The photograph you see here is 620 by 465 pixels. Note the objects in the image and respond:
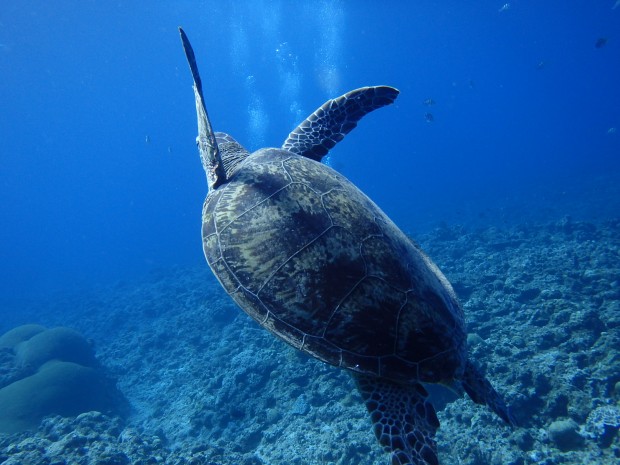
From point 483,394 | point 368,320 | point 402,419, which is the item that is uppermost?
point 368,320

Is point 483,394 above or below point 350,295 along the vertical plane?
below

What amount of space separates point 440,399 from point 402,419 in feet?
12.3

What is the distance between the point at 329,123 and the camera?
4527mm

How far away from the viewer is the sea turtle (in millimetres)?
2217

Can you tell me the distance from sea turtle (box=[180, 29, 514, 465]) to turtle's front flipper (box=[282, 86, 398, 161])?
1570 millimetres

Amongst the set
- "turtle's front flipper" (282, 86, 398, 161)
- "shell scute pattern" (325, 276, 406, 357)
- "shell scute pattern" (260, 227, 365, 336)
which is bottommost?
"shell scute pattern" (325, 276, 406, 357)

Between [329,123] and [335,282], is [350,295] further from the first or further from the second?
[329,123]

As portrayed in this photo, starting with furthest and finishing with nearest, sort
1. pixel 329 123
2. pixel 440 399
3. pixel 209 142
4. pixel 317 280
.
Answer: pixel 440 399
pixel 329 123
pixel 209 142
pixel 317 280

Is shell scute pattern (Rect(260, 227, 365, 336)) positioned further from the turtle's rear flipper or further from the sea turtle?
the turtle's rear flipper

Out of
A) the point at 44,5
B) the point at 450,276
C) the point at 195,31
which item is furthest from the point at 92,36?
the point at 450,276

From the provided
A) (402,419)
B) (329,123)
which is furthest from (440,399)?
(329,123)

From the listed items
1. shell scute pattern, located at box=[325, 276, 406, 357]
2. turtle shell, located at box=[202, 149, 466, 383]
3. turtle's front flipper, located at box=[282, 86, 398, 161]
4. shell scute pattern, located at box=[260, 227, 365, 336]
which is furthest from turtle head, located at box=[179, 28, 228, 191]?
shell scute pattern, located at box=[325, 276, 406, 357]

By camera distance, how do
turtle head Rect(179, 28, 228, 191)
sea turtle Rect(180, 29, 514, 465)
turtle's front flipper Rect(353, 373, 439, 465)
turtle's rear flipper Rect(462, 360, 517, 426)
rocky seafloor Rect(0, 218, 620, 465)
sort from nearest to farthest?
turtle's front flipper Rect(353, 373, 439, 465) → sea turtle Rect(180, 29, 514, 465) → turtle's rear flipper Rect(462, 360, 517, 426) → turtle head Rect(179, 28, 228, 191) → rocky seafloor Rect(0, 218, 620, 465)

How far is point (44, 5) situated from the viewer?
1357 inches
